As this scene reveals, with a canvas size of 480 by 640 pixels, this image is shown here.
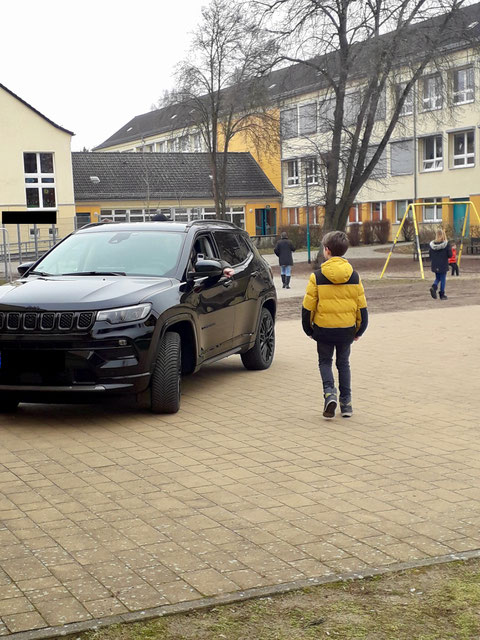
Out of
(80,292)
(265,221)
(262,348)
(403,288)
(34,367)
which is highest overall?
(265,221)

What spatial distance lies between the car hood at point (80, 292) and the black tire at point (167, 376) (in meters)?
0.46

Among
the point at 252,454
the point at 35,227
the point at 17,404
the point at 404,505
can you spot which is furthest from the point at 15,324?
the point at 35,227

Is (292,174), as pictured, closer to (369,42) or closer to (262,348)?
(369,42)

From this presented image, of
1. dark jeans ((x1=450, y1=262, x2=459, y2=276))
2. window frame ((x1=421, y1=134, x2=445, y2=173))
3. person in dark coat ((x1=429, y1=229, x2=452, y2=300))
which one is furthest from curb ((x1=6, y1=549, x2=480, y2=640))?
window frame ((x1=421, y1=134, x2=445, y2=173))

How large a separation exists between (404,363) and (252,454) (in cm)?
487

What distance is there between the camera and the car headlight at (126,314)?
7.53 meters

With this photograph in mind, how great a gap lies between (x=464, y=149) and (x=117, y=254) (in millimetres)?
49443

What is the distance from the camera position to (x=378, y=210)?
207 ft

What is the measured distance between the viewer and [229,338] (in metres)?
9.55

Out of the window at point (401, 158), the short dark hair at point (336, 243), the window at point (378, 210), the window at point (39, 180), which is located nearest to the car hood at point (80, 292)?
the short dark hair at point (336, 243)

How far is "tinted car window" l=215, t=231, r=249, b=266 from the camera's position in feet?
32.6

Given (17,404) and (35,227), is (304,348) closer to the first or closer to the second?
(17,404)

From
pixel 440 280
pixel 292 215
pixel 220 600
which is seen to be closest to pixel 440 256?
pixel 440 280

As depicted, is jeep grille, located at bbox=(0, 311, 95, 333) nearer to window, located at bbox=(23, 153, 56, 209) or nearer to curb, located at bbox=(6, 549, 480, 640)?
curb, located at bbox=(6, 549, 480, 640)
